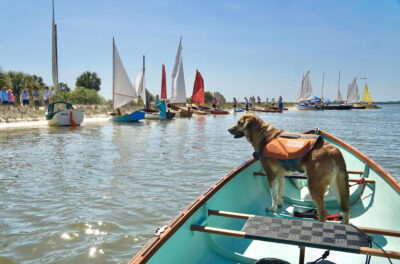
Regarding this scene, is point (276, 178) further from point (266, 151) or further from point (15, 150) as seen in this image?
point (15, 150)

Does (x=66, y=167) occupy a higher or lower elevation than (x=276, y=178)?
lower

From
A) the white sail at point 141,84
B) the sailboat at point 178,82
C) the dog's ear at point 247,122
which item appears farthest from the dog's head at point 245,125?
the sailboat at point 178,82

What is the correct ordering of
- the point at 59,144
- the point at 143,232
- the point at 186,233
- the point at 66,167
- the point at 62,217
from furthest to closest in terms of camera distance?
the point at 59,144, the point at 66,167, the point at 62,217, the point at 143,232, the point at 186,233

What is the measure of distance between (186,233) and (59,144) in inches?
541

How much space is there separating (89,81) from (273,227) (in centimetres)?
6173

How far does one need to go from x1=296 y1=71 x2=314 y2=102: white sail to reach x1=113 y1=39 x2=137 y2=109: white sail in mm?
47204

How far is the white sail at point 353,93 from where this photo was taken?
262 ft

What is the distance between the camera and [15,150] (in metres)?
13.0

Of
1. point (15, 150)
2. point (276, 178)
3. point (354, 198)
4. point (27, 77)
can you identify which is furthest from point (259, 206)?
point (27, 77)

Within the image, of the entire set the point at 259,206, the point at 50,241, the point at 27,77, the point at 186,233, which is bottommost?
the point at 50,241

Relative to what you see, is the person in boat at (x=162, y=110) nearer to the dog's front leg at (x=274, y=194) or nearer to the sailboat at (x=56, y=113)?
the sailboat at (x=56, y=113)

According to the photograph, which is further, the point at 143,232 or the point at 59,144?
the point at 59,144

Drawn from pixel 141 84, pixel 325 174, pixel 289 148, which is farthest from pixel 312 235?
pixel 141 84

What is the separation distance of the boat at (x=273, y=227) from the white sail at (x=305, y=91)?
63918mm
